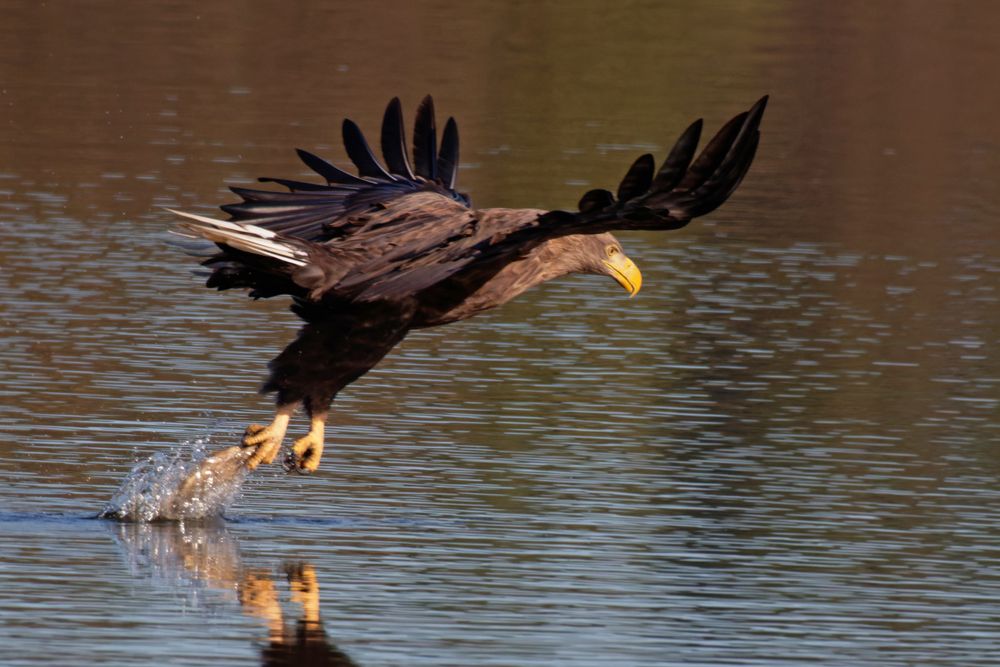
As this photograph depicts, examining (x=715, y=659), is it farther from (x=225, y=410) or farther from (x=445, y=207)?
(x=225, y=410)

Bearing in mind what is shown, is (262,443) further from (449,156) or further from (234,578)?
(449,156)

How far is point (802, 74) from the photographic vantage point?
23.2 meters

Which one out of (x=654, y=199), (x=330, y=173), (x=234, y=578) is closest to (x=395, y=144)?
(x=330, y=173)

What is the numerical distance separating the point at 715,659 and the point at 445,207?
7.61 ft

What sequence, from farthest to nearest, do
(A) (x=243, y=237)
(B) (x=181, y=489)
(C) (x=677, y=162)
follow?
(B) (x=181, y=489)
(A) (x=243, y=237)
(C) (x=677, y=162)

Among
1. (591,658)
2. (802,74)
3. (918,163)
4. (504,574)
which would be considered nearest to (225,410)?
(504,574)

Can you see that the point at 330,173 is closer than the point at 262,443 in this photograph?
No

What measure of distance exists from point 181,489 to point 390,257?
110cm

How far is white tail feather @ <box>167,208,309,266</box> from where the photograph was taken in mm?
7055

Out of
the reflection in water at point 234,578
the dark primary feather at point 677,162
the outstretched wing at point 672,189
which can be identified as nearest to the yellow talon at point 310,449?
the reflection in water at point 234,578

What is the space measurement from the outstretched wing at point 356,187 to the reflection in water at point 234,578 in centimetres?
117

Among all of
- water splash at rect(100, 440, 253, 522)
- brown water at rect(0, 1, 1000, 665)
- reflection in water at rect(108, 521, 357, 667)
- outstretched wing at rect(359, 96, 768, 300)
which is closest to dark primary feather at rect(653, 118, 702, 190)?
outstretched wing at rect(359, 96, 768, 300)

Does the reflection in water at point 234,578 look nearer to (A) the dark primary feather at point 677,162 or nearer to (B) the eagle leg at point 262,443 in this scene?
(B) the eagle leg at point 262,443

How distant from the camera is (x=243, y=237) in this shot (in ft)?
23.8
